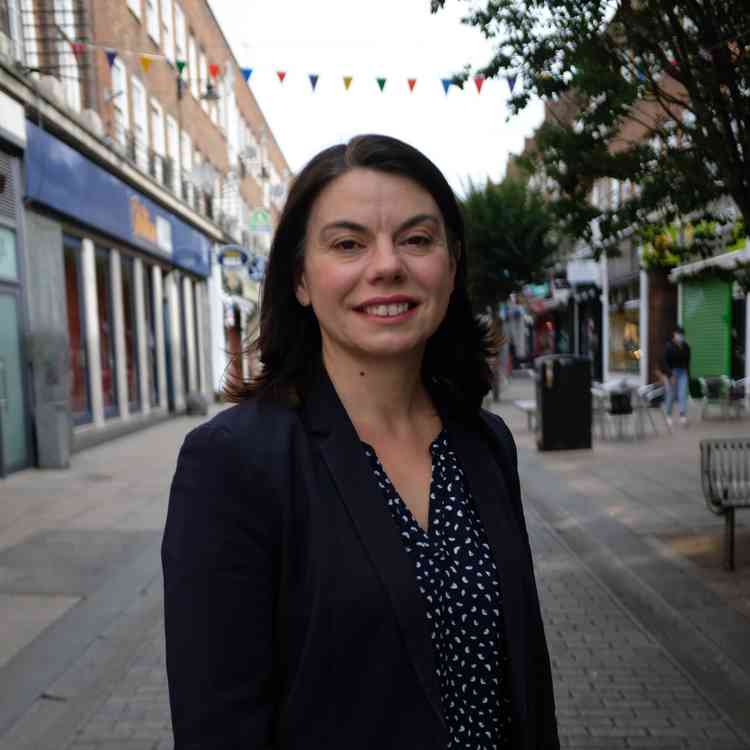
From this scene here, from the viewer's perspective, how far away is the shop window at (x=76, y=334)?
12.6 m

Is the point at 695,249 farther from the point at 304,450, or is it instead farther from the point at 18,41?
the point at 18,41

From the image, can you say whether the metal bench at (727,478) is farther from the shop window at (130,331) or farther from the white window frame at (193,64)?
the white window frame at (193,64)

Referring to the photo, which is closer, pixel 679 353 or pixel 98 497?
pixel 98 497

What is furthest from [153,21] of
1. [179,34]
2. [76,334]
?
[76,334]

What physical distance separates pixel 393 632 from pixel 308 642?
0.49 feet

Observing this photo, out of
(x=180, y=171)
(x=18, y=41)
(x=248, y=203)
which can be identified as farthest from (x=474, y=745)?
(x=248, y=203)

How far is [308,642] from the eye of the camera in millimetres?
1274

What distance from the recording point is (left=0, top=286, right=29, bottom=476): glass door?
985 cm

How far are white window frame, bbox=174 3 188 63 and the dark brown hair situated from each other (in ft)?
68.4

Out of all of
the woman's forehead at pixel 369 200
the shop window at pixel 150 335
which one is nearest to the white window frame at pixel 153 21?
the shop window at pixel 150 335

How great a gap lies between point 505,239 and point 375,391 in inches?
873

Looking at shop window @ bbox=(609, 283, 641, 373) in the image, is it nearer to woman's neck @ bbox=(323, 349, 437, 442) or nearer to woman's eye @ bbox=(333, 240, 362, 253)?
woman's neck @ bbox=(323, 349, 437, 442)

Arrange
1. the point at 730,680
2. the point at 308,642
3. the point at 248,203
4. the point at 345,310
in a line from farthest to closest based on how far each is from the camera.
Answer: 1. the point at 248,203
2. the point at 730,680
3. the point at 345,310
4. the point at 308,642

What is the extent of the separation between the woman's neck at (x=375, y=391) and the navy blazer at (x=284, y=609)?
0.75 ft
